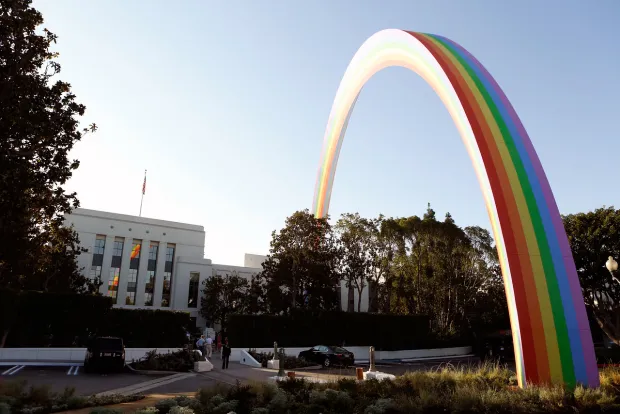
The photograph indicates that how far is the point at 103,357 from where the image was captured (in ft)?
70.2

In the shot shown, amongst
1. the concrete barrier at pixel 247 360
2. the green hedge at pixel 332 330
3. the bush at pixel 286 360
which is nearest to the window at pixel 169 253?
the green hedge at pixel 332 330

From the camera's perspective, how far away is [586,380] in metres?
12.5

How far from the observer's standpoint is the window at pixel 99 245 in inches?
2223

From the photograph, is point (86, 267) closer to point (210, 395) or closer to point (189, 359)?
point (189, 359)

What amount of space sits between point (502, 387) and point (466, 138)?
8.56m

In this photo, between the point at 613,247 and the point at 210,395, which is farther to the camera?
the point at 613,247

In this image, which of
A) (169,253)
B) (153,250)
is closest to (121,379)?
(153,250)

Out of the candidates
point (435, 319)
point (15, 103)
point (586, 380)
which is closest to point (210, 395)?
point (586, 380)

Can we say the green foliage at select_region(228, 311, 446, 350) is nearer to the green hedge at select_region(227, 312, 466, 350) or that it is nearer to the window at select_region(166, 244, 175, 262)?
the green hedge at select_region(227, 312, 466, 350)

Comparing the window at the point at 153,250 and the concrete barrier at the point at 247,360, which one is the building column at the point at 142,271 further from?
the concrete barrier at the point at 247,360

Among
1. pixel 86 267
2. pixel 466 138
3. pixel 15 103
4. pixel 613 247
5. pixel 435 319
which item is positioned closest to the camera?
pixel 15 103

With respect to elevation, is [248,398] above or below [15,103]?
below

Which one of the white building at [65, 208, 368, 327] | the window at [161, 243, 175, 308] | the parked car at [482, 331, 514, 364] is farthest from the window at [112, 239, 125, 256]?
the parked car at [482, 331, 514, 364]

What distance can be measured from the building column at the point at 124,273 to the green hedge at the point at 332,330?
2918cm
